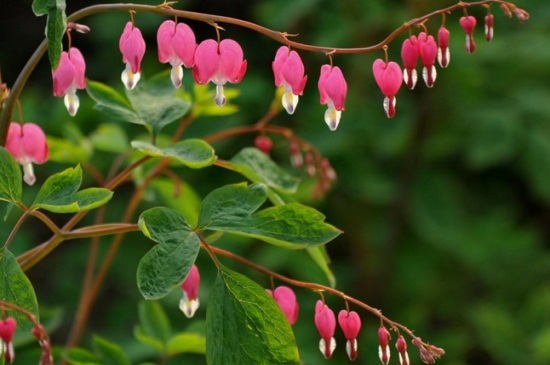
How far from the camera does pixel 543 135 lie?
256cm

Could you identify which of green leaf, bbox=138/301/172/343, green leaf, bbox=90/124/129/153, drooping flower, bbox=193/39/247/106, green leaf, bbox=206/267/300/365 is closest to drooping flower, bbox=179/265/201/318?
green leaf, bbox=206/267/300/365

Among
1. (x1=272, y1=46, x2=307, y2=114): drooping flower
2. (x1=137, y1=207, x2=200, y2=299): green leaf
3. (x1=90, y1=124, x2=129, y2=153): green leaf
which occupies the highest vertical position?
(x1=272, y1=46, x2=307, y2=114): drooping flower

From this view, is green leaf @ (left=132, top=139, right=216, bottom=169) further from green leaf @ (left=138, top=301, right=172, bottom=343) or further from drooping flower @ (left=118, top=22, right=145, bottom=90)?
green leaf @ (left=138, top=301, right=172, bottom=343)

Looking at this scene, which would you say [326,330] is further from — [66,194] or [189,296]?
[66,194]

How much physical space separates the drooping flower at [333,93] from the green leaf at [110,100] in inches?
11.1

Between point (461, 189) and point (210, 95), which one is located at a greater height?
point (210, 95)

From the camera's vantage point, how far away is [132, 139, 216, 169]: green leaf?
109 cm

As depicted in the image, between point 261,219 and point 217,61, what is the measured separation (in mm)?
190

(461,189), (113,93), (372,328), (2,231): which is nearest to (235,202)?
(113,93)

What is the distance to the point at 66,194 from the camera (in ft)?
3.37

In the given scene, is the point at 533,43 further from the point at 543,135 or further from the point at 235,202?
the point at 235,202

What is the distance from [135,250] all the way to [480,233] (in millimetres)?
964

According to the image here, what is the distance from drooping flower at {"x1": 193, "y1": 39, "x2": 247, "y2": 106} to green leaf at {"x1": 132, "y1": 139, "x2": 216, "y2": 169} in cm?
6

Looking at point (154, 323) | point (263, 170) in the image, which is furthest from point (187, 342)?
point (263, 170)
